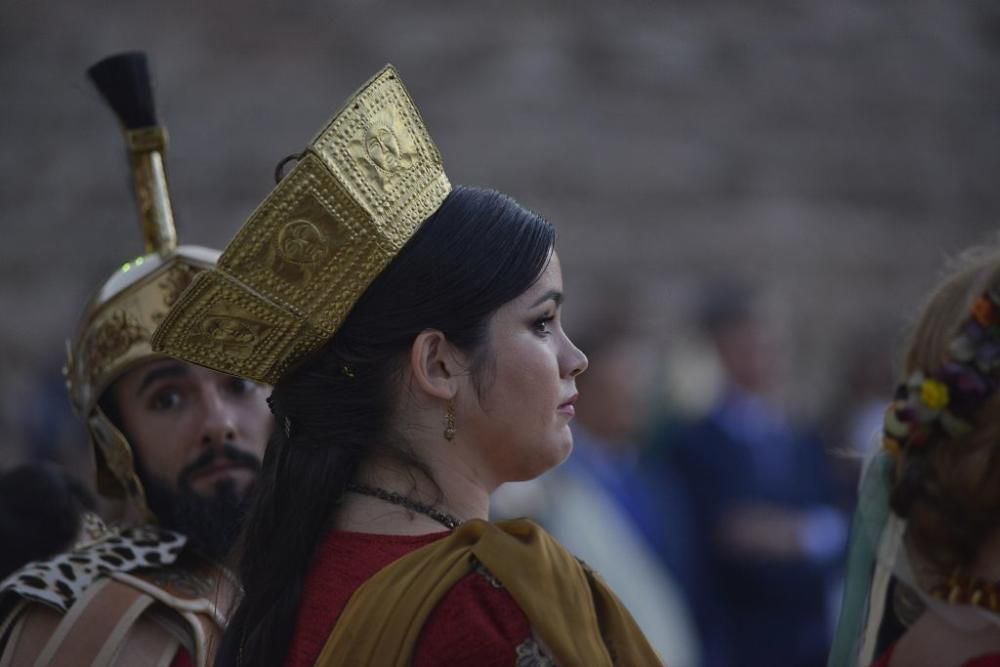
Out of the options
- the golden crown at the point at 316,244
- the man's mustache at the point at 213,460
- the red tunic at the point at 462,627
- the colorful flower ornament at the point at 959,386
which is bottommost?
the man's mustache at the point at 213,460

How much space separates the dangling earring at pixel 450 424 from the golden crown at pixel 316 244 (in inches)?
8.9

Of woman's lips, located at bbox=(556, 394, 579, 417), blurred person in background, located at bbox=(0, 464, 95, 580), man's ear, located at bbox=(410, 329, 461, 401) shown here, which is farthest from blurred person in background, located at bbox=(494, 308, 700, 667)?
man's ear, located at bbox=(410, 329, 461, 401)

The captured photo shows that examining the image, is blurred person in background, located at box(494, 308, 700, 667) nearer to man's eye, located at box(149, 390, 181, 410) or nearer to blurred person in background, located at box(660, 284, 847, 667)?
blurred person in background, located at box(660, 284, 847, 667)

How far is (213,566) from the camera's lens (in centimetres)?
335

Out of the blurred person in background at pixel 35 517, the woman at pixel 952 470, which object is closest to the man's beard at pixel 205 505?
the blurred person in background at pixel 35 517

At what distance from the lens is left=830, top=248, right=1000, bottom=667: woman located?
2.10 meters

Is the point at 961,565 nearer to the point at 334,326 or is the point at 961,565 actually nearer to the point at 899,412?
the point at 899,412

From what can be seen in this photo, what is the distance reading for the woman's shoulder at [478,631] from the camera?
218cm

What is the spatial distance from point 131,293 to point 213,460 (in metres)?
0.42

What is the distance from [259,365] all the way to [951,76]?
13.4 metres

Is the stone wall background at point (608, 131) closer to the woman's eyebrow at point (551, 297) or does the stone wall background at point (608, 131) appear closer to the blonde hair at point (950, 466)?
the woman's eyebrow at point (551, 297)

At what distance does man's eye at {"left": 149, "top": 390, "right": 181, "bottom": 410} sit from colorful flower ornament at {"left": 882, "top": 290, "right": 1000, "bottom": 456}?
177cm

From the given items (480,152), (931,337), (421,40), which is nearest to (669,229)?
(480,152)

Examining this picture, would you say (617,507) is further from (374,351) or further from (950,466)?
(950,466)
